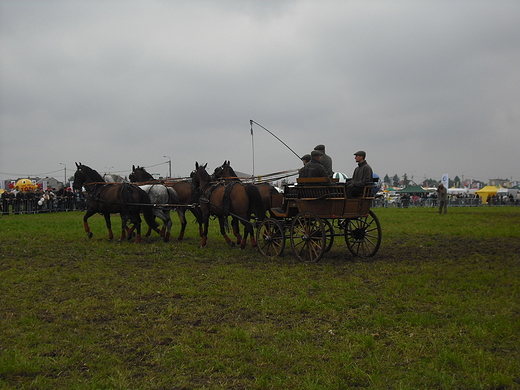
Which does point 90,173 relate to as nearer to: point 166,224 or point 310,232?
point 166,224

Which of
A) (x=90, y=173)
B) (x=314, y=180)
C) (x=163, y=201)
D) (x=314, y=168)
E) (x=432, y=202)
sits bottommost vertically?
(x=432, y=202)

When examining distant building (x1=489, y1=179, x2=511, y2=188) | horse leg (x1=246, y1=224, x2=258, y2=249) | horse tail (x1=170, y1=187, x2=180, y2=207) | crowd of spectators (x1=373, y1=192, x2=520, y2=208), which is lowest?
horse leg (x1=246, y1=224, x2=258, y2=249)

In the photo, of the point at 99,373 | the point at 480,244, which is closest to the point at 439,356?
the point at 99,373

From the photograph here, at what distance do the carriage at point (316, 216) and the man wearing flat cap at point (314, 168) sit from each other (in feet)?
0.99

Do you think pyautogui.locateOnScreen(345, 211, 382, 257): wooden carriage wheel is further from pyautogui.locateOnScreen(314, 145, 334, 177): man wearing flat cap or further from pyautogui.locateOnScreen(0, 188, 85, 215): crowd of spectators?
pyautogui.locateOnScreen(0, 188, 85, 215): crowd of spectators

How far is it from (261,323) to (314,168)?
513 cm

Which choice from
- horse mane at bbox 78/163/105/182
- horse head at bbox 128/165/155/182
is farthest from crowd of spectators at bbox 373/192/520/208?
horse mane at bbox 78/163/105/182

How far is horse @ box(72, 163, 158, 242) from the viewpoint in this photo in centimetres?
1393

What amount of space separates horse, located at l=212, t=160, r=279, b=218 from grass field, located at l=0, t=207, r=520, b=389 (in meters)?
2.42

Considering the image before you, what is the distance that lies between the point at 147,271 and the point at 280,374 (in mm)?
5500

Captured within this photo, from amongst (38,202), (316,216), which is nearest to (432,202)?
(38,202)

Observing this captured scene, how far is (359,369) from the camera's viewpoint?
14.1 ft

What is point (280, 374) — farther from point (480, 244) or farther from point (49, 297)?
point (480, 244)

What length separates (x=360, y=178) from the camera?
9.99 metres
